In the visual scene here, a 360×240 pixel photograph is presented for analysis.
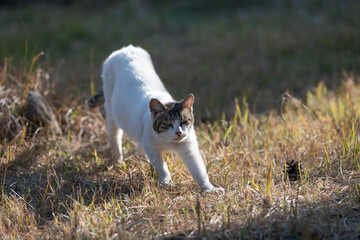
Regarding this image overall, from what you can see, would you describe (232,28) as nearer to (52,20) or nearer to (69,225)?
(52,20)

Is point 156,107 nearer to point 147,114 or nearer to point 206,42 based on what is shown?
point 147,114

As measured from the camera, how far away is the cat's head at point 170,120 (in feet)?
10.4

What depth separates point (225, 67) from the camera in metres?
7.39

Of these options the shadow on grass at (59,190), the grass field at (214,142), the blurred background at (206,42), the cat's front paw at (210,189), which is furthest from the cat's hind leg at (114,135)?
the cat's front paw at (210,189)

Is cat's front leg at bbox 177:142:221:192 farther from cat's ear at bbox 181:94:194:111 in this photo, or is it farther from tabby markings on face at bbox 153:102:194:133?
cat's ear at bbox 181:94:194:111

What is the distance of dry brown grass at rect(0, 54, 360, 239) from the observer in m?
2.70

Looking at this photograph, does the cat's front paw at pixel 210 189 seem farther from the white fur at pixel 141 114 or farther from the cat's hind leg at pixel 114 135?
the cat's hind leg at pixel 114 135

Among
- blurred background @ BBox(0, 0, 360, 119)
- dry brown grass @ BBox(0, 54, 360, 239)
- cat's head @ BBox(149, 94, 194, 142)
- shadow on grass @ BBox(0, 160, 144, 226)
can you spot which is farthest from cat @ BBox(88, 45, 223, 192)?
blurred background @ BBox(0, 0, 360, 119)

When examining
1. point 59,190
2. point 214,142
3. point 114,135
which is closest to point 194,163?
point 214,142

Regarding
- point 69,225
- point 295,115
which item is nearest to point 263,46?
point 295,115

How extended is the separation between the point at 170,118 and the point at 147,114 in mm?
308

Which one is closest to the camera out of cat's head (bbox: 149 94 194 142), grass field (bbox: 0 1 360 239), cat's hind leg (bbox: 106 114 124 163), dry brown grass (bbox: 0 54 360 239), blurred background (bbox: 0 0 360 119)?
dry brown grass (bbox: 0 54 360 239)

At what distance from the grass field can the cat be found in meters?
0.17

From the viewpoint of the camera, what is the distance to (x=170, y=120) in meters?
3.17
